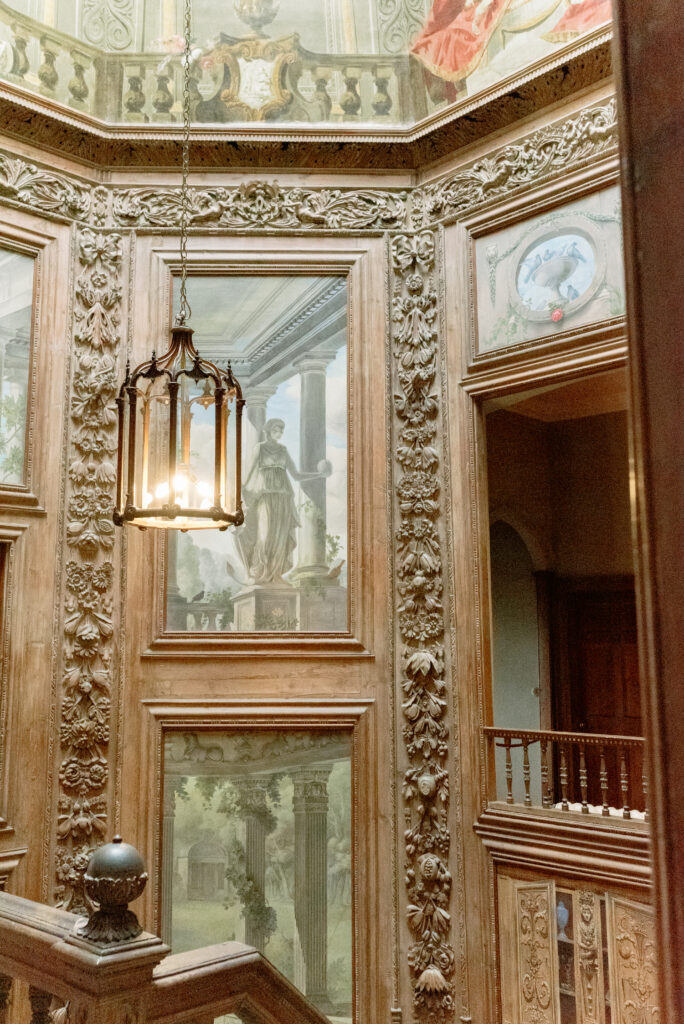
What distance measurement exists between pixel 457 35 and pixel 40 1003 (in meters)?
8.27

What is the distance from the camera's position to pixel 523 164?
7.54 meters

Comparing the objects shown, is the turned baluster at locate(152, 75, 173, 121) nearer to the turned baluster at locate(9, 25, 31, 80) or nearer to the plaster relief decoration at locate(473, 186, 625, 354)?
the turned baluster at locate(9, 25, 31, 80)

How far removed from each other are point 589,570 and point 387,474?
438cm

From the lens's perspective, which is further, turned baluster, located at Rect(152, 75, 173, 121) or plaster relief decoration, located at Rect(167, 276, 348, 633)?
turned baluster, located at Rect(152, 75, 173, 121)

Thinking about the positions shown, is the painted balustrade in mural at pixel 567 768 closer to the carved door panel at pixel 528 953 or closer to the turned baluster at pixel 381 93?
the carved door panel at pixel 528 953

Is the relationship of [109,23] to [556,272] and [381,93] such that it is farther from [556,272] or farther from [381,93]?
[556,272]

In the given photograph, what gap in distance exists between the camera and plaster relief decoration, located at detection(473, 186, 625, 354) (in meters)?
6.95

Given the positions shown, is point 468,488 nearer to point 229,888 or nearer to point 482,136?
point 482,136

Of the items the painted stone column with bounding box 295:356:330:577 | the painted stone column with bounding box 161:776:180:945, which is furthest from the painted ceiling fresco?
the painted stone column with bounding box 161:776:180:945

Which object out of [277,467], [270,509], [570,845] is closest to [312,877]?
[570,845]

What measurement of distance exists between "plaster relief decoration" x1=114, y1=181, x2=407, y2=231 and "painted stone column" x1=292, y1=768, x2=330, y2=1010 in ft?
16.3

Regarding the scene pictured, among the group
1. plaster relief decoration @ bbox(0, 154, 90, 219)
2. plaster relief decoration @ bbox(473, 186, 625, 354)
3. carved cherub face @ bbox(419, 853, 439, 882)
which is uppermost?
plaster relief decoration @ bbox(0, 154, 90, 219)

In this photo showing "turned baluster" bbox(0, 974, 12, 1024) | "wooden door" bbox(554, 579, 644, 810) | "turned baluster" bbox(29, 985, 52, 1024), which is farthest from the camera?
"wooden door" bbox(554, 579, 644, 810)

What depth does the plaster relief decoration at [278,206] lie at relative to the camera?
8156 mm
